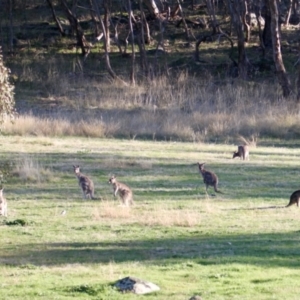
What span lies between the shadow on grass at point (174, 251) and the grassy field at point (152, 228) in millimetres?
17

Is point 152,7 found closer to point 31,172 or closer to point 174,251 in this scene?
point 31,172

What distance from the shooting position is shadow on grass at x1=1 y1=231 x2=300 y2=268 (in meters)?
14.6

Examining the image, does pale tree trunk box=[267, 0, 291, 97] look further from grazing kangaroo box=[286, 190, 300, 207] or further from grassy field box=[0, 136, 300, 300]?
grazing kangaroo box=[286, 190, 300, 207]

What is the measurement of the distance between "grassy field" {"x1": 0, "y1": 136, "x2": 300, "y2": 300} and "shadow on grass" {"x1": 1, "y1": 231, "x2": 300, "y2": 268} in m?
0.02

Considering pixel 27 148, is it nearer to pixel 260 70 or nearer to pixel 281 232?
pixel 281 232

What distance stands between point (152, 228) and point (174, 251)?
214 cm

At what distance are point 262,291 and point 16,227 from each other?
6387 mm

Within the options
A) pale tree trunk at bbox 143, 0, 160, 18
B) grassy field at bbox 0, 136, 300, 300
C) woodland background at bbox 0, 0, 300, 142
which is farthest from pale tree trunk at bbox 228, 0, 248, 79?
grassy field at bbox 0, 136, 300, 300

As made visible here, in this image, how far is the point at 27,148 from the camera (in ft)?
96.0

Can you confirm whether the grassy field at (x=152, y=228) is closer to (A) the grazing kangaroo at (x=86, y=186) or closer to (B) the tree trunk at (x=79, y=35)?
(A) the grazing kangaroo at (x=86, y=186)

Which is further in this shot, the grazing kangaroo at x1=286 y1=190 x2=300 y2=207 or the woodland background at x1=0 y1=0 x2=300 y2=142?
the woodland background at x1=0 y1=0 x2=300 y2=142

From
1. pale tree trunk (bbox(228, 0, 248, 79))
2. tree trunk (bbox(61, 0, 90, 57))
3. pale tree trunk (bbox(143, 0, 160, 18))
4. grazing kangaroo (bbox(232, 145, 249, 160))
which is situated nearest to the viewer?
grazing kangaroo (bbox(232, 145, 249, 160))

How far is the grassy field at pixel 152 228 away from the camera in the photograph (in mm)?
12867

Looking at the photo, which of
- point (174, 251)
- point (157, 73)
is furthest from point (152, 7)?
point (174, 251)
